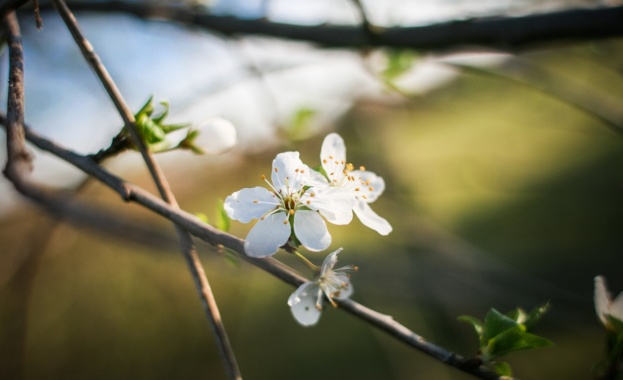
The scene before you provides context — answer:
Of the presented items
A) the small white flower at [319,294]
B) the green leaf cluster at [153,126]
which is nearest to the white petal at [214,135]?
the green leaf cluster at [153,126]

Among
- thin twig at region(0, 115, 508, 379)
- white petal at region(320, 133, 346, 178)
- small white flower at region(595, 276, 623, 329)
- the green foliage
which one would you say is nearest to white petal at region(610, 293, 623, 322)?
small white flower at region(595, 276, 623, 329)

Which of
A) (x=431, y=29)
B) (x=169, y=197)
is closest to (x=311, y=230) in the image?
(x=169, y=197)

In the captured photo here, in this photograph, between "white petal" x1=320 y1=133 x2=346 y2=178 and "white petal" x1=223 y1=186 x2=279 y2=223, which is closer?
"white petal" x1=223 y1=186 x2=279 y2=223

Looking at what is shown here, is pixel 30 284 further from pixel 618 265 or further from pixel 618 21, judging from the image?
pixel 618 265

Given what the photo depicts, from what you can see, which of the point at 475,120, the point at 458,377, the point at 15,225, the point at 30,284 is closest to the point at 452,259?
the point at 458,377

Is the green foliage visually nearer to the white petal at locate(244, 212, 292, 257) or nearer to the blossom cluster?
the blossom cluster

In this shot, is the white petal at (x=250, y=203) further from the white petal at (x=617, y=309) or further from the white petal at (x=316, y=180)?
the white petal at (x=617, y=309)
